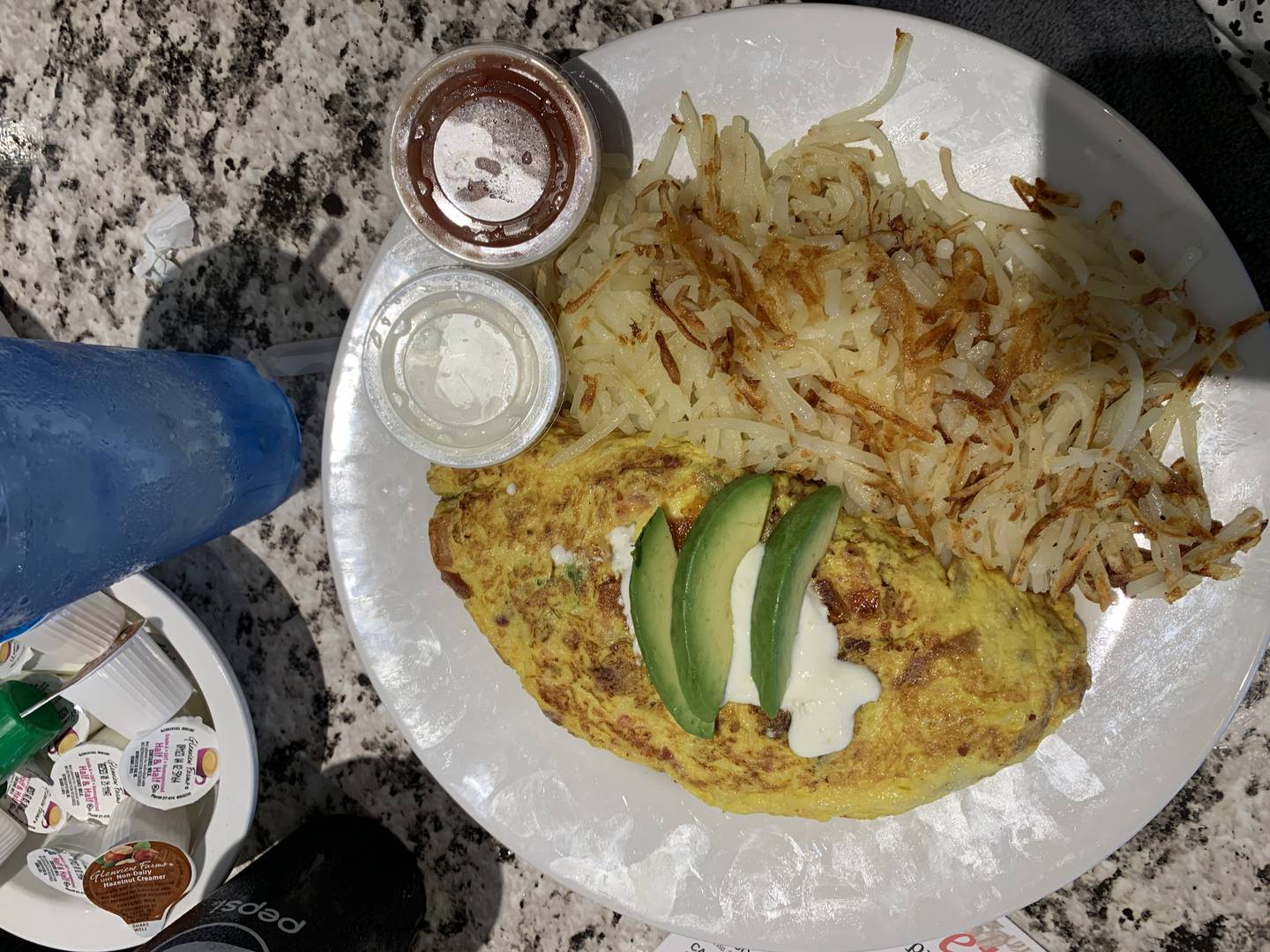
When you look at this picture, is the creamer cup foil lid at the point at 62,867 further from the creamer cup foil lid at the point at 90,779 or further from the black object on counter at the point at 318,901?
the black object on counter at the point at 318,901

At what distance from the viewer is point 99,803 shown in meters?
3.05

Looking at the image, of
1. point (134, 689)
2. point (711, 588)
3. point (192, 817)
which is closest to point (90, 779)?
point (192, 817)

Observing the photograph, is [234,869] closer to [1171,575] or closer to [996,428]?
[996,428]

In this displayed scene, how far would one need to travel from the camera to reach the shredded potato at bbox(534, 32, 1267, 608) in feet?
7.69

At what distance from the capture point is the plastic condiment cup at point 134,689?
110 inches

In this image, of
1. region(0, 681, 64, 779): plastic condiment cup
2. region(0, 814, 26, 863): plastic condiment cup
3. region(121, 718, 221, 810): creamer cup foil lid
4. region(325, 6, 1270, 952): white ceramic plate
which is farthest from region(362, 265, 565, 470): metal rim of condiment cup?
region(0, 814, 26, 863): plastic condiment cup

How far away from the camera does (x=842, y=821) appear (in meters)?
2.65

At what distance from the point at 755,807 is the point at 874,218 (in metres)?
1.74

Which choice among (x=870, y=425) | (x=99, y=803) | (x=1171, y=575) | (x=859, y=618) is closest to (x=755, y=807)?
(x=859, y=618)

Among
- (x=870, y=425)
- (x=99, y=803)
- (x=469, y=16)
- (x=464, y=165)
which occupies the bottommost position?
(x=99, y=803)

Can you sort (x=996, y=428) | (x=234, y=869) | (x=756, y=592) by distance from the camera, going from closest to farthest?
(x=756, y=592)
(x=996, y=428)
(x=234, y=869)

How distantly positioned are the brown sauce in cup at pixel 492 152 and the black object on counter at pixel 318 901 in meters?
2.14

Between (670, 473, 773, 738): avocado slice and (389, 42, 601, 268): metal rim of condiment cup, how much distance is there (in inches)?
34.4

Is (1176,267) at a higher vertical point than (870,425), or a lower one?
higher
